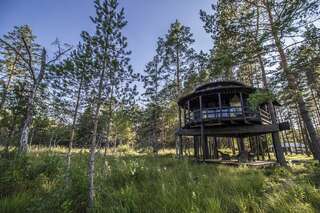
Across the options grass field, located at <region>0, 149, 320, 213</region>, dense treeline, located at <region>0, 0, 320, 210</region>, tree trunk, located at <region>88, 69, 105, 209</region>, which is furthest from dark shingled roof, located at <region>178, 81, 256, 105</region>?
tree trunk, located at <region>88, 69, 105, 209</region>

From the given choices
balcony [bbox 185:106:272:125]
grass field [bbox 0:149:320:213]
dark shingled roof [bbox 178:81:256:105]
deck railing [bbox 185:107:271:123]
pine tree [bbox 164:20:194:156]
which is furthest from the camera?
pine tree [bbox 164:20:194:156]

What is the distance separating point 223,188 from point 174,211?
7.81 ft

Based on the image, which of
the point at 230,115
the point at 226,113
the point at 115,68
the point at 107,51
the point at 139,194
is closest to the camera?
the point at 139,194

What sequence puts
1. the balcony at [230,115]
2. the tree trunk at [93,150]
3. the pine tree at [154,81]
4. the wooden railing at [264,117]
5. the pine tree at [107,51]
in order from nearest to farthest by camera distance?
the tree trunk at [93,150] < the pine tree at [107,51] < the balcony at [230,115] < the wooden railing at [264,117] < the pine tree at [154,81]

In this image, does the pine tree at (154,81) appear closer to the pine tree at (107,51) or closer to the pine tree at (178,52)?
the pine tree at (178,52)

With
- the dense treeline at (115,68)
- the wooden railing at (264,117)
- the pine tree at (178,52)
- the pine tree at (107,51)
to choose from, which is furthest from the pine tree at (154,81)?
the pine tree at (107,51)

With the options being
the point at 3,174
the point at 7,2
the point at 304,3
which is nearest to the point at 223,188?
the point at 3,174

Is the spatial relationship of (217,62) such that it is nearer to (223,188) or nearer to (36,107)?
(223,188)

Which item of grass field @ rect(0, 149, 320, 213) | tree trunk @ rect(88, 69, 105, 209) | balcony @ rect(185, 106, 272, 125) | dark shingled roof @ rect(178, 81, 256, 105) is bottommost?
grass field @ rect(0, 149, 320, 213)

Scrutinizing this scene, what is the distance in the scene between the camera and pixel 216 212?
3.59m

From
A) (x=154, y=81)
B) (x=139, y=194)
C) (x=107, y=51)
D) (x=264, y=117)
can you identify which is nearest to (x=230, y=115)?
(x=264, y=117)

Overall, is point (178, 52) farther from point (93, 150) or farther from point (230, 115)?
point (93, 150)

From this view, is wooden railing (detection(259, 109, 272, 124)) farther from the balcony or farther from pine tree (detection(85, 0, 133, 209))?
pine tree (detection(85, 0, 133, 209))

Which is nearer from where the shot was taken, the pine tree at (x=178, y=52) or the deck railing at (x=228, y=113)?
the deck railing at (x=228, y=113)
